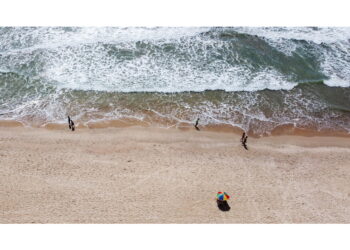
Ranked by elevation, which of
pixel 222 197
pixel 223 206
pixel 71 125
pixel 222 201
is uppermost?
pixel 71 125

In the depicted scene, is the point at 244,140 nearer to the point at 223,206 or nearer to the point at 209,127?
the point at 209,127

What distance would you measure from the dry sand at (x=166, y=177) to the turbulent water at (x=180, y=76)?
1644mm

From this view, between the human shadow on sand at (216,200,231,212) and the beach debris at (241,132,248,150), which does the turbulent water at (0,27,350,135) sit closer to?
the beach debris at (241,132,248,150)

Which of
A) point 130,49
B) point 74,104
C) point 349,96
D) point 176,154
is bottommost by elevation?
point 176,154

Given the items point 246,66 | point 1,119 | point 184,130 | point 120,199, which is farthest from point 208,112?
point 1,119

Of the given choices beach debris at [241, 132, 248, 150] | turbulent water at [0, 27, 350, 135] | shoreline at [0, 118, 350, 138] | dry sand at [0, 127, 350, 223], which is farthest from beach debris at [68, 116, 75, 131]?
beach debris at [241, 132, 248, 150]

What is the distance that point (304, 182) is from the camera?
51.2 feet

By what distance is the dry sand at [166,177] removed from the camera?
13.6 m

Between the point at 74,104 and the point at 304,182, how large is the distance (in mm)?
14498

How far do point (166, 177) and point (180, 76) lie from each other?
355 inches

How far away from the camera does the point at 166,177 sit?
604 inches

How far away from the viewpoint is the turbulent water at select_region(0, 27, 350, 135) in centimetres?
1936

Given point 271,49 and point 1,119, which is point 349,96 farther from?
point 1,119

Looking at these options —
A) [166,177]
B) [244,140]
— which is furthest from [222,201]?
[244,140]
